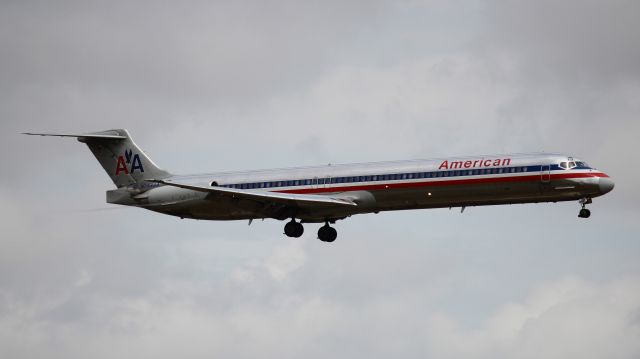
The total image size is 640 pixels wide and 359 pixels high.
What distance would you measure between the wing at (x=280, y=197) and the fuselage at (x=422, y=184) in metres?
0.77

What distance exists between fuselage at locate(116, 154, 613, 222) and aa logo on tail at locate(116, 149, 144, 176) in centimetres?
595

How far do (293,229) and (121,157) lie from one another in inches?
492

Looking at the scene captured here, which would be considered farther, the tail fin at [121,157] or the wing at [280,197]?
the tail fin at [121,157]

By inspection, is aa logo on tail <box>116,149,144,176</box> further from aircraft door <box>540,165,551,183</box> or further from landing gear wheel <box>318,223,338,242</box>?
aircraft door <box>540,165,551,183</box>

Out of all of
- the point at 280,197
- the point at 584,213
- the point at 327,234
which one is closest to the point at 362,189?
the point at 280,197

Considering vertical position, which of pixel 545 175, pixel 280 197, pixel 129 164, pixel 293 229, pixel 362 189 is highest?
pixel 129 164

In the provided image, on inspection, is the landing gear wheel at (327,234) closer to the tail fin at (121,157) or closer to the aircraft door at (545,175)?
the tail fin at (121,157)

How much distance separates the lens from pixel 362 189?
60094 mm

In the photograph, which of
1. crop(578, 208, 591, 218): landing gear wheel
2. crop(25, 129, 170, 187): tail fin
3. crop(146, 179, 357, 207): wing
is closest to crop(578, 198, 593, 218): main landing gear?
crop(578, 208, 591, 218): landing gear wheel

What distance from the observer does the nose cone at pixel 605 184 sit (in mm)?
57156

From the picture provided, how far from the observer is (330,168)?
62.1 metres

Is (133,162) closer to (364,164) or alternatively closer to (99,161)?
(99,161)

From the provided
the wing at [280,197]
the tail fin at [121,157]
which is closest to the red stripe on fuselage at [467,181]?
the wing at [280,197]

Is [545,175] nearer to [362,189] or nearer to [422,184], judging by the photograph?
[422,184]
